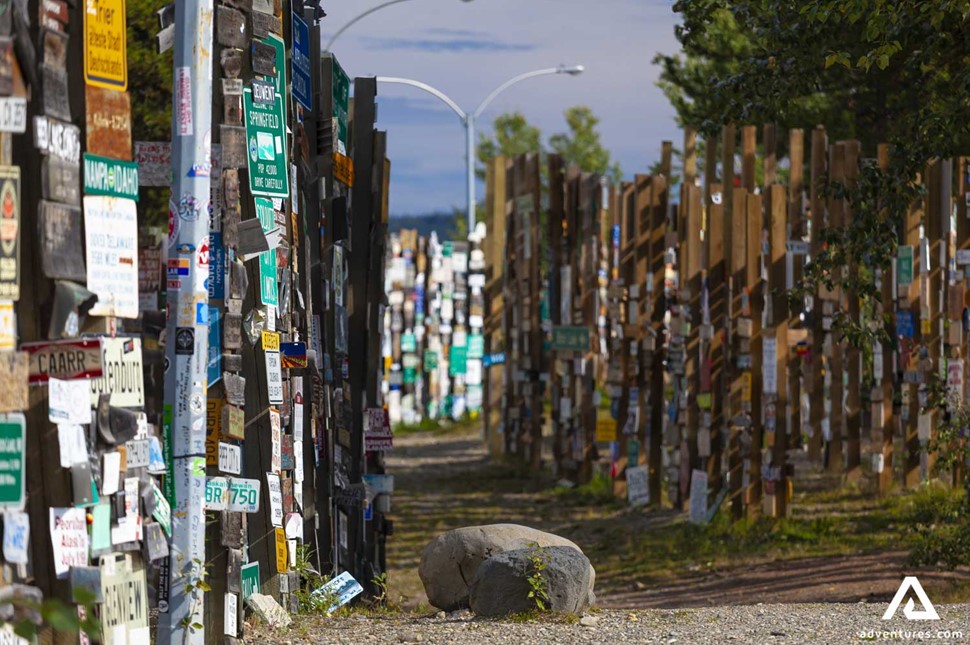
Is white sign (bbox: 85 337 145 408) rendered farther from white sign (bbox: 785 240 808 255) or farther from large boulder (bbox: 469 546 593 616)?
white sign (bbox: 785 240 808 255)

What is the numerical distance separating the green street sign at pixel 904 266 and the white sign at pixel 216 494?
9612 mm

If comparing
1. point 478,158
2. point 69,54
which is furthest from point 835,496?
point 478,158

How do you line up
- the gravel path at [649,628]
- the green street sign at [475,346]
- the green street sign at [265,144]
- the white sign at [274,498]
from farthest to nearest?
the green street sign at [475,346]
the white sign at [274,498]
the gravel path at [649,628]
the green street sign at [265,144]

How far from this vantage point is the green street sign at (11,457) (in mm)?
4848

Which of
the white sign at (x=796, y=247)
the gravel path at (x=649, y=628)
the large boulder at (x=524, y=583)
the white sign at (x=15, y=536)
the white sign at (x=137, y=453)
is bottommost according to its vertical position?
the gravel path at (x=649, y=628)

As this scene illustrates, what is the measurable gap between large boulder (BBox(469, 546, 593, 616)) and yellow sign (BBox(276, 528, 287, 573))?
3.57 feet

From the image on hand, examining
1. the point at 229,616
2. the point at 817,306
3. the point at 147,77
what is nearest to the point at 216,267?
the point at 229,616

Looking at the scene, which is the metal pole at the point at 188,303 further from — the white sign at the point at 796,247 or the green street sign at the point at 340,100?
the white sign at the point at 796,247

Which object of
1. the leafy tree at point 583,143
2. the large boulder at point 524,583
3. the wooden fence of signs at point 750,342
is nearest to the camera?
the large boulder at point 524,583

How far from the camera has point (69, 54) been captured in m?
5.38

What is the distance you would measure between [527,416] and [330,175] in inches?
437

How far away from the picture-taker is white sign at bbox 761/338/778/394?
45.9ft

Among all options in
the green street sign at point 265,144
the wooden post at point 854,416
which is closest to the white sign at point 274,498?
the green street sign at point 265,144

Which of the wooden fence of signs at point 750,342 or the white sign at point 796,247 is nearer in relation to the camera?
the wooden fence of signs at point 750,342
